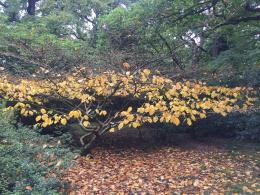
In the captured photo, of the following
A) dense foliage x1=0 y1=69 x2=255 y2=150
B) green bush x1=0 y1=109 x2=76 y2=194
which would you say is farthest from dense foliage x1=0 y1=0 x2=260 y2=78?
green bush x1=0 y1=109 x2=76 y2=194

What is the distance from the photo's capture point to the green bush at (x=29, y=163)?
4.46m

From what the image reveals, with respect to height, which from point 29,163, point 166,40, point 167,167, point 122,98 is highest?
point 166,40

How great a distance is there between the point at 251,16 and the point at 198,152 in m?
3.99

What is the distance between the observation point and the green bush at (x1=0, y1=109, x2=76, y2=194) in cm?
446

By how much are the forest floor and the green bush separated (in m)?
0.44

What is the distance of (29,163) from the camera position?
5066 millimetres

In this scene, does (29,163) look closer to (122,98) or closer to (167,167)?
(167,167)

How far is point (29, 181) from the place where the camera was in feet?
15.4

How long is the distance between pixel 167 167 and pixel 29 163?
3145 mm

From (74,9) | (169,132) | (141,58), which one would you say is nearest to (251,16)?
(141,58)

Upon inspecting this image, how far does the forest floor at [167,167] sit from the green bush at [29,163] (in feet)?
1.43

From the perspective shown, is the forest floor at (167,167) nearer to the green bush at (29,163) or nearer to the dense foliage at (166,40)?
the green bush at (29,163)

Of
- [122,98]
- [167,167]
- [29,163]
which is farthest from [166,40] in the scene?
[29,163]

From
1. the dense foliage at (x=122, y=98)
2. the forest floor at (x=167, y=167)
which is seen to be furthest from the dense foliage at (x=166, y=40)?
the forest floor at (x=167, y=167)
